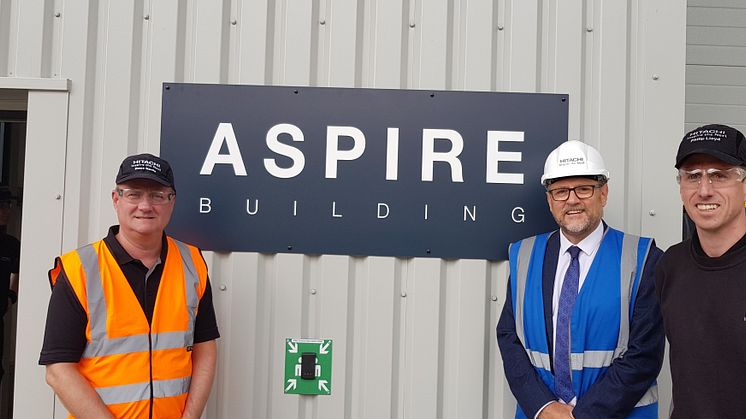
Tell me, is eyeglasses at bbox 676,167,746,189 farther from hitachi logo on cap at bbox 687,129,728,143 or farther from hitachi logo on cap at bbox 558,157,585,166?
hitachi logo on cap at bbox 558,157,585,166

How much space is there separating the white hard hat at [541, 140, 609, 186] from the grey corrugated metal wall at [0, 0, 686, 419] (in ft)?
1.40

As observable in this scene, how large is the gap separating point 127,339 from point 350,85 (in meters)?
1.58

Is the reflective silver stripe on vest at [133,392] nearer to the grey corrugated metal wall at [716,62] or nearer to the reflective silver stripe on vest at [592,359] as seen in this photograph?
the reflective silver stripe on vest at [592,359]

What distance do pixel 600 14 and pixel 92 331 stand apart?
2785 mm

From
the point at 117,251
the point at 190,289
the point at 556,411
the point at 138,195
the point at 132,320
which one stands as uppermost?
the point at 138,195

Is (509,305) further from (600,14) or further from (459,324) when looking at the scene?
(600,14)

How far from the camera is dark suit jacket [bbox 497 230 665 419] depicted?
2717 mm

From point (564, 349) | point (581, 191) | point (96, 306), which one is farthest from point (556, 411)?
point (96, 306)

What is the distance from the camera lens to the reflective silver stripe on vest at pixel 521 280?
296cm

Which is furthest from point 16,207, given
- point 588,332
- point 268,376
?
point 588,332

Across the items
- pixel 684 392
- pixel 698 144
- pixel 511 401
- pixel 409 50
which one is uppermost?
pixel 409 50

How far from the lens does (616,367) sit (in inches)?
109

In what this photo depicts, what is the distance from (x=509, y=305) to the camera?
3.04m

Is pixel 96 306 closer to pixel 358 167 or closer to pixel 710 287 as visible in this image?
pixel 358 167
